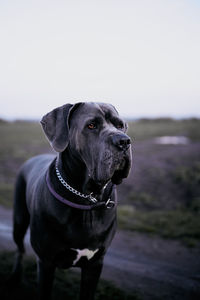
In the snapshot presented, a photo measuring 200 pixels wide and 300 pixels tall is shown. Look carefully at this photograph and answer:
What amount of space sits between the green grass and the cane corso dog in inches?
151

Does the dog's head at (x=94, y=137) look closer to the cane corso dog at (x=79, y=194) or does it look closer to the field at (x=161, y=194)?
the cane corso dog at (x=79, y=194)

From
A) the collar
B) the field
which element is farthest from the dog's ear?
the field

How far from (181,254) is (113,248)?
1.29 m

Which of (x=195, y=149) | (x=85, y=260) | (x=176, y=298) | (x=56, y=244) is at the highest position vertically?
(x=56, y=244)

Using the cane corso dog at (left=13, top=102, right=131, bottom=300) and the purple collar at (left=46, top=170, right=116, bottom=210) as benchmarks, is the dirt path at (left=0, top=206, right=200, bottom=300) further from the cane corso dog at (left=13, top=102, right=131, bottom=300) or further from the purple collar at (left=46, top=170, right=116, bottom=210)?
the purple collar at (left=46, top=170, right=116, bottom=210)

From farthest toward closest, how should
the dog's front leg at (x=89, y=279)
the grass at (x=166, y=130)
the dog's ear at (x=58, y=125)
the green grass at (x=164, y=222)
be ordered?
the grass at (x=166, y=130) → the green grass at (x=164, y=222) → the dog's front leg at (x=89, y=279) → the dog's ear at (x=58, y=125)

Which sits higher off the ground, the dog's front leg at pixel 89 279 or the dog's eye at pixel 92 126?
the dog's eye at pixel 92 126

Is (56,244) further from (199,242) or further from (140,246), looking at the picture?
(199,242)

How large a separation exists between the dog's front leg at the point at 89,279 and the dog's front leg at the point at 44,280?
333 millimetres

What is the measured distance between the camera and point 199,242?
6.09 metres

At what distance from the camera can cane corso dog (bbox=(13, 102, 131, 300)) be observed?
2646mm

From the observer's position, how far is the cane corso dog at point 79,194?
265 cm

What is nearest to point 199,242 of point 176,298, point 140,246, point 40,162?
point 140,246

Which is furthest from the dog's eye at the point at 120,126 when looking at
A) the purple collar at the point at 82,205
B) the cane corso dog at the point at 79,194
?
the purple collar at the point at 82,205
